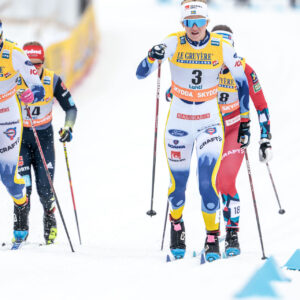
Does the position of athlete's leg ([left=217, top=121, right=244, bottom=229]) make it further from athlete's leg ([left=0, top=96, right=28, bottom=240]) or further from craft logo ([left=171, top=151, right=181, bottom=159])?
athlete's leg ([left=0, top=96, right=28, bottom=240])

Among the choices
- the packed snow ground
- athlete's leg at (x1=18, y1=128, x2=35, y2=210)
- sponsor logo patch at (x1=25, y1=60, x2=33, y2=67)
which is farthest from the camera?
athlete's leg at (x1=18, y1=128, x2=35, y2=210)

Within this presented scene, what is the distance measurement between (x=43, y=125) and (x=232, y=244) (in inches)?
99.8

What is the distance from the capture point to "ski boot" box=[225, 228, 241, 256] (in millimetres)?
7027

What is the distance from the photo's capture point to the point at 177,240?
7168 millimetres

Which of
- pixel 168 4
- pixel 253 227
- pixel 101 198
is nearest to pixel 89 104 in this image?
pixel 101 198

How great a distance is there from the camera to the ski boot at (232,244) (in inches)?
277

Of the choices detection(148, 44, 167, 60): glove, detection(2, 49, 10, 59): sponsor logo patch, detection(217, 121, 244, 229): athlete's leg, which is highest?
detection(2, 49, 10, 59): sponsor logo patch

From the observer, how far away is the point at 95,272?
6.22 m

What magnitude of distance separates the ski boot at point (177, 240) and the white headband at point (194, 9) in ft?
6.70

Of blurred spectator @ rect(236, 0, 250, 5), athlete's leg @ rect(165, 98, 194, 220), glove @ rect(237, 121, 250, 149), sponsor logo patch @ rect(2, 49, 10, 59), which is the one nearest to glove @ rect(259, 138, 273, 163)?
glove @ rect(237, 121, 250, 149)

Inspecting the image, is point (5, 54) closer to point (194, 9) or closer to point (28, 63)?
point (28, 63)

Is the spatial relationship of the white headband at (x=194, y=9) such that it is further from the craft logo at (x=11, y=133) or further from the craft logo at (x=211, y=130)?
the craft logo at (x=11, y=133)

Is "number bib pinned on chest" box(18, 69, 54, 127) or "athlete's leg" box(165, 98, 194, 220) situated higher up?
"number bib pinned on chest" box(18, 69, 54, 127)

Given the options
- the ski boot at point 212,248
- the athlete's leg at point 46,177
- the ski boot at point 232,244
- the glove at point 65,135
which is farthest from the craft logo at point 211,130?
the athlete's leg at point 46,177
